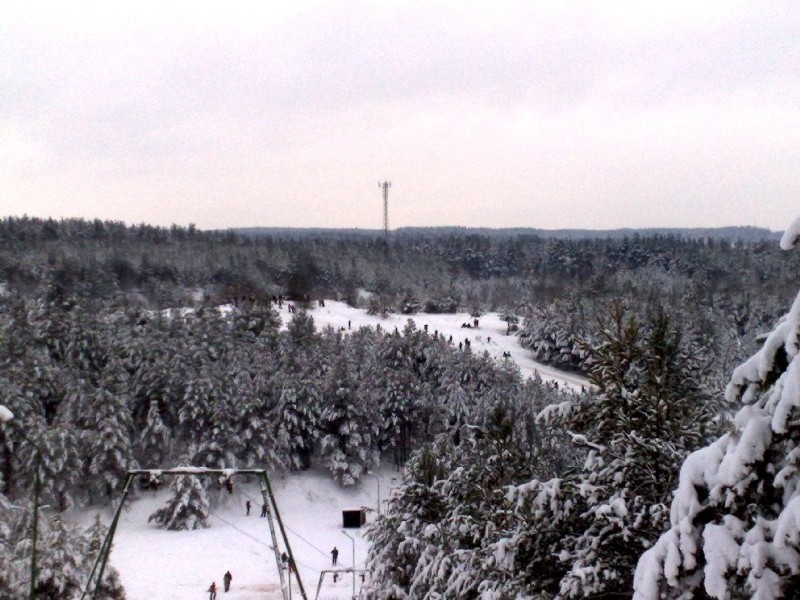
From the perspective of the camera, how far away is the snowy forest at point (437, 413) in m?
4.05

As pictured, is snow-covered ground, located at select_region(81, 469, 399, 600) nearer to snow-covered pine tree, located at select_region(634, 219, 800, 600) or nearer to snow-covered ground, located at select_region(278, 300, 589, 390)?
snow-covered pine tree, located at select_region(634, 219, 800, 600)

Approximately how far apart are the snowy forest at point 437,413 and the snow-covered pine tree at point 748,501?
12 millimetres

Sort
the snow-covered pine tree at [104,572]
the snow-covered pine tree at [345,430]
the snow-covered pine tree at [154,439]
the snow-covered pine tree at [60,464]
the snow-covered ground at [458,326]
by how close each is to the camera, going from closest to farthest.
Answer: the snow-covered pine tree at [104,572], the snow-covered pine tree at [60,464], the snow-covered pine tree at [154,439], the snow-covered pine tree at [345,430], the snow-covered ground at [458,326]

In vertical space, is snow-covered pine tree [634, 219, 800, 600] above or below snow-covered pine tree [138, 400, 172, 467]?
above

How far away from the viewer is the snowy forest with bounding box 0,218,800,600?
4.05m

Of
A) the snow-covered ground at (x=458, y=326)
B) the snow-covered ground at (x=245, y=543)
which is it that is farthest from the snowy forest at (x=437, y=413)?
the snow-covered ground at (x=458, y=326)

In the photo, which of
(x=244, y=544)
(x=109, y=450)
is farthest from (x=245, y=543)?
(x=109, y=450)

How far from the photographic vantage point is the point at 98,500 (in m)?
35.1

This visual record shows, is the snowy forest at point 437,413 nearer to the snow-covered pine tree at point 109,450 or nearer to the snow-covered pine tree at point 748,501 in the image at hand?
the snow-covered pine tree at point 748,501

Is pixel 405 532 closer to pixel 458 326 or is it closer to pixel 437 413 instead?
pixel 437 413

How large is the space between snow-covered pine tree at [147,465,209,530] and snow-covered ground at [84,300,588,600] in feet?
1.76

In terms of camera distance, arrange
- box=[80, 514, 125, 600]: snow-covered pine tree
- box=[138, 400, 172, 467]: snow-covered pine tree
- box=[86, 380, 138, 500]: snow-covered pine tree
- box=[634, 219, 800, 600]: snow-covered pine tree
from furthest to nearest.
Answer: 1. box=[138, 400, 172, 467]: snow-covered pine tree
2. box=[86, 380, 138, 500]: snow-covered pine tree
3. box=[80, 514, 125, 600]: snow-covered pine tree
4. box=[634, 219, 800, 600]: snow-covered pine tree

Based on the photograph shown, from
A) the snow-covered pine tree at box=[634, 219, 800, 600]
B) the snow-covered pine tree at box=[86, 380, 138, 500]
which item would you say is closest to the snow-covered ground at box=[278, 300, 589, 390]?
the snow-covered pine tree at box=[86, 380, 138, 500]

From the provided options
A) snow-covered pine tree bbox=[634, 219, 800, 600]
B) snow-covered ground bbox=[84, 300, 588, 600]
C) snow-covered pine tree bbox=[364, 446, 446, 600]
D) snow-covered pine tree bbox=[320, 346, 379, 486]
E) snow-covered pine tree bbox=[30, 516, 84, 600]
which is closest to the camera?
snow-covered pine tree bbox=[634, 219, 800, 600]
